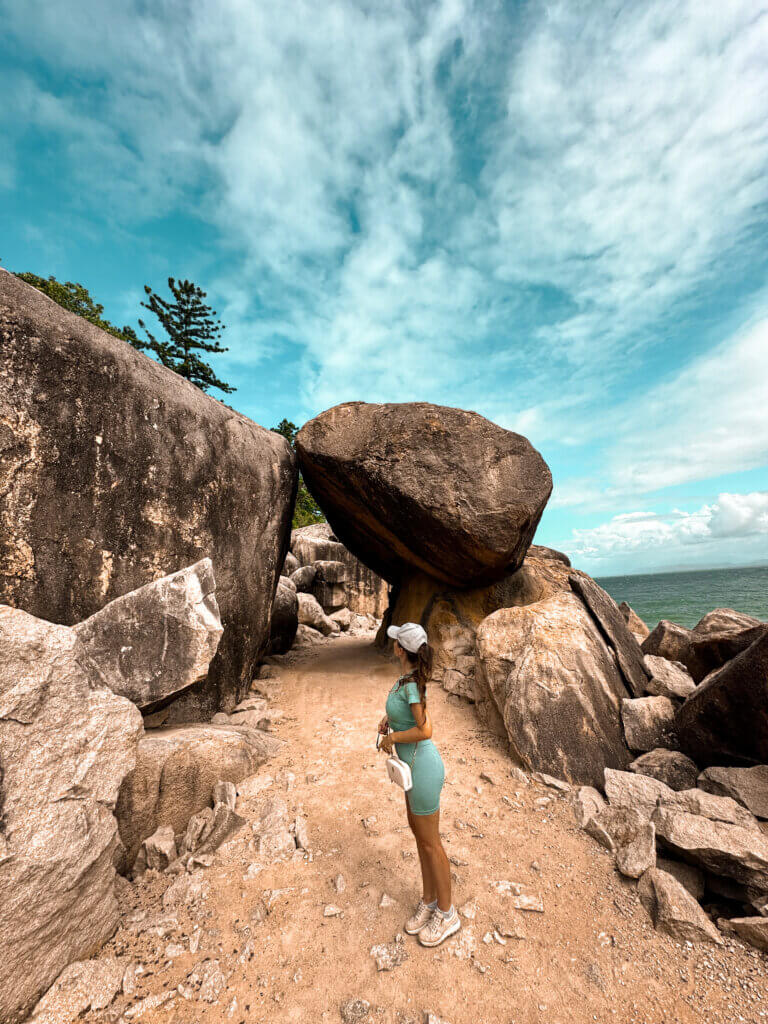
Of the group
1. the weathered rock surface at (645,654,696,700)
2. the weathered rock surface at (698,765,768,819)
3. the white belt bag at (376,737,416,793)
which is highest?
the white belt bag at (376,737,416,793)

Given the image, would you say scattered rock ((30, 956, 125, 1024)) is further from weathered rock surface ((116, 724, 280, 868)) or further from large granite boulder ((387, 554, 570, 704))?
large granite boulder ((387, 554, 570, 704))

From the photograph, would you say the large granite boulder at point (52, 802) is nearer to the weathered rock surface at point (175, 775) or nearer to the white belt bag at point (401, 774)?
the weathered rock surface at point (175, 775)

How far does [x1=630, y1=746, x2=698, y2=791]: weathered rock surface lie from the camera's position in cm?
486

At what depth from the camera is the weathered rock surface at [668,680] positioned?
6.07m

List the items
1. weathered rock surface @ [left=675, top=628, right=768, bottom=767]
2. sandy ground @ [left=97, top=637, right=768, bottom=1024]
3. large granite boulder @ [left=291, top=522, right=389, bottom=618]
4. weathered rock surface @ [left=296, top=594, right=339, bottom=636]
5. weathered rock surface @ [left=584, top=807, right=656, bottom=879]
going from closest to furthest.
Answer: sandy ground @ [left=97, top=637, right=768, bottom=1024] < weathered rock surface @ [left=584, top=807, right=656, bottom=879] < weathered rock surface @ [left=675, top=628, right=768, bottom=767] < weathered rock surface @ [left=296, top=594, right=339, bottom=636] < large granite boulder @ [left=291, top=522, right=389, bottom=618]

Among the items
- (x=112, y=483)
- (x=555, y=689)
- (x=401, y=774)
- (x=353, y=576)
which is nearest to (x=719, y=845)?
(x=555, y=689)

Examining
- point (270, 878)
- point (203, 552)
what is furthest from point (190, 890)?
point (203, 552)

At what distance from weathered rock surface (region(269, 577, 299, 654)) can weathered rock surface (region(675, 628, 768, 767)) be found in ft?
30.6

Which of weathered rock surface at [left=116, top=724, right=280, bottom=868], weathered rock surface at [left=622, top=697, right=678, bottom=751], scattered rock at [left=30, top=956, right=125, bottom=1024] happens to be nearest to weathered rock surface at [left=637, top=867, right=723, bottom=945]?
weathered rock surface at [left=622, top=697, right=678, bottom=751]

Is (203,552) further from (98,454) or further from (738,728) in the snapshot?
(738,728)

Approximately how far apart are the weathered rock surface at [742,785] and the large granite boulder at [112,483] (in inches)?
261

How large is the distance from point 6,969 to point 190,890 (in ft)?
4.29

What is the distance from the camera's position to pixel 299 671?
9.96 m

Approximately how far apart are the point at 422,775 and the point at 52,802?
2.57 metres
